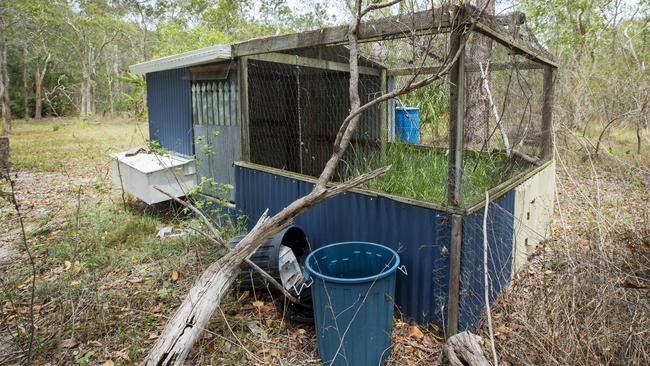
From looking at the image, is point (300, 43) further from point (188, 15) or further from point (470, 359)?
point (188, 15)

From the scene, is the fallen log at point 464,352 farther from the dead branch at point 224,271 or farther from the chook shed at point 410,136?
the dead branch at point 224,271

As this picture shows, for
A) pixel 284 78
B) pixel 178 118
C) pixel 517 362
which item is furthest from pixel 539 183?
pixel 178 118

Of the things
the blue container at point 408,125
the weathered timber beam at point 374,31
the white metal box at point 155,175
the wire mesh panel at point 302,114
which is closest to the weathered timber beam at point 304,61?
the wire mesh panel at point 302,114

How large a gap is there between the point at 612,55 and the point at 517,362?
11917mm

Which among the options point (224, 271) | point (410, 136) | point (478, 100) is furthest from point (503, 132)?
point (224, 271)

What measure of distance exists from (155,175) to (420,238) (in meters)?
3.91

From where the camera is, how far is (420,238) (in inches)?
114

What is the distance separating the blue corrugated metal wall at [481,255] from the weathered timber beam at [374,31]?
4.22 feet

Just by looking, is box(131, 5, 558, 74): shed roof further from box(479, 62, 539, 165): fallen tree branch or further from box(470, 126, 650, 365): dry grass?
box(470, 126, 650, 365): dry grass

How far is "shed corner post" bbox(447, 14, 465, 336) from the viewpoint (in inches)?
104

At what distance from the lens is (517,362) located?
2.45 m

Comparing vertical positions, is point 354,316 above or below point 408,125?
below

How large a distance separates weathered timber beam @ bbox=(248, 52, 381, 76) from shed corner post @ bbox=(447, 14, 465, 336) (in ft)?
8.55

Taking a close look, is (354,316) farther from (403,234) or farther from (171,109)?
(171,109)
